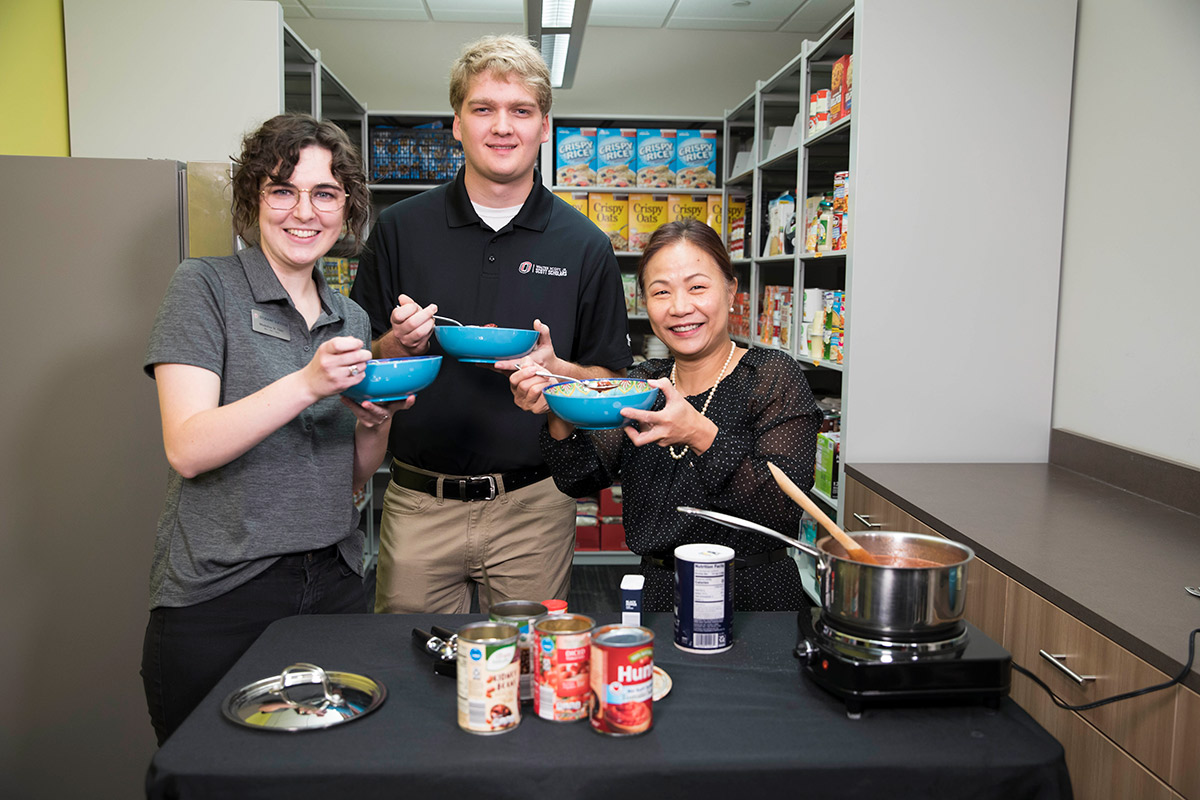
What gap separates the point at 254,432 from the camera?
1.30 meters

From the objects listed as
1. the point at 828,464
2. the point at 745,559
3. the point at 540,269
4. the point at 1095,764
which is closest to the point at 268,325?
the point at 540,269

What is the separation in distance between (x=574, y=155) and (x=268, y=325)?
3429mm

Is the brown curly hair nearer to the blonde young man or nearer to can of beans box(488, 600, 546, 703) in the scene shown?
the blonde young man

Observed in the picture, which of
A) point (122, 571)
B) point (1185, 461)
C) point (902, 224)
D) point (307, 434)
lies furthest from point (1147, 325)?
point (122, 571)

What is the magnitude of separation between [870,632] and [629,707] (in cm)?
33

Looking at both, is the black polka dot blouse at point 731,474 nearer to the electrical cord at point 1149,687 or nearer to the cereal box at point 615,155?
the electrical cord at point 1149,687

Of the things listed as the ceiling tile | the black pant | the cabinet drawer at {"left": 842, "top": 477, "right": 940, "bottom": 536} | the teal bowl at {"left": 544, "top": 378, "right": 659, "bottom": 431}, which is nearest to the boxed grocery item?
the cabinet drawer at {"left": 842, "top": 477, "right": 940, "bottom": 536}

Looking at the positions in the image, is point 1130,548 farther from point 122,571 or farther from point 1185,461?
point 122,571

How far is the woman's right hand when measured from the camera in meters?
1.26

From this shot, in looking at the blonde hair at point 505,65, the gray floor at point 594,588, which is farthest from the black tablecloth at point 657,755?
the gray floor at point 594,588

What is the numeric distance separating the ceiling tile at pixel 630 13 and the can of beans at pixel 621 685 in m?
4.39

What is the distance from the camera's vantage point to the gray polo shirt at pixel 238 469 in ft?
4.54

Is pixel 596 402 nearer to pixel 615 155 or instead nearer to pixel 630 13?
pixel 615 155

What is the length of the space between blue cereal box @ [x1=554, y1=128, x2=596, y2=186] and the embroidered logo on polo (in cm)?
280
